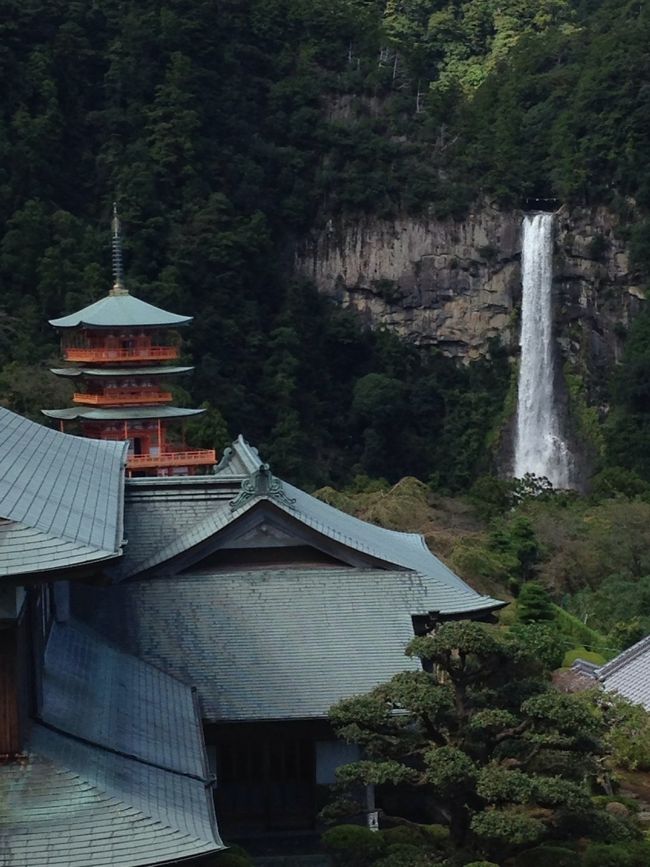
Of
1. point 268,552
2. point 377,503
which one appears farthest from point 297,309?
point 268,552

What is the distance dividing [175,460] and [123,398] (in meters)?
3.61

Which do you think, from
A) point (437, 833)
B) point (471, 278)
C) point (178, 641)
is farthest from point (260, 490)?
point (471, 278)

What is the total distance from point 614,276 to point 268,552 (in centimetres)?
4841

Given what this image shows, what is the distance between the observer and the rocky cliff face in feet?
198

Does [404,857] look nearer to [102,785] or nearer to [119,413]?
[102,785]

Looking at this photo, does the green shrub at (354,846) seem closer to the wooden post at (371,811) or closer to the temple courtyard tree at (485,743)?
the temple courtyard tree at (485,743)

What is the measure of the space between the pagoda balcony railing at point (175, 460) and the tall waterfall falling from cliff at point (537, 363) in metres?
Result: 28.2

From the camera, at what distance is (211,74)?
6144 centimetres

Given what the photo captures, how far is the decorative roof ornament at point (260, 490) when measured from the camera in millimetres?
13820

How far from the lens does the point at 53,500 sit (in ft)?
34.2

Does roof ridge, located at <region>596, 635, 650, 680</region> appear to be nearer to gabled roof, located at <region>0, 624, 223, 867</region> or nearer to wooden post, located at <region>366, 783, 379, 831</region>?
wooden post, located at <region>366, 783, 379, 831</region>

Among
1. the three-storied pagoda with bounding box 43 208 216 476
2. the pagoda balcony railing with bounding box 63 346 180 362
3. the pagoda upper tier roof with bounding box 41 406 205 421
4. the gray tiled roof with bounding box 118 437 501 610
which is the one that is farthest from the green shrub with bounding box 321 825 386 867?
the pagoda balcony railing with bounding box 63 346 180 362

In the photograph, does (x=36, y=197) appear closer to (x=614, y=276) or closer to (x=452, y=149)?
(x=452, y=149)

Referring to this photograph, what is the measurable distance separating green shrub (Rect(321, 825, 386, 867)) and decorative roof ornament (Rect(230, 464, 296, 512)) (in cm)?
370
